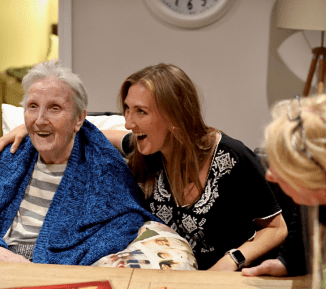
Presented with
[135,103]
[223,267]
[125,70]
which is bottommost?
[223,267]

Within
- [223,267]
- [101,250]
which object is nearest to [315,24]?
[223,267]

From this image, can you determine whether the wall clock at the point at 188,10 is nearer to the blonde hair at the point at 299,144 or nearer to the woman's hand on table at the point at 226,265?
the woman's hand on table at the point at 226,265

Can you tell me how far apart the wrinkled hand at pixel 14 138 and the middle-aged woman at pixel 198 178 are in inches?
19.9

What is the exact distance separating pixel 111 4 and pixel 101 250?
2.26m

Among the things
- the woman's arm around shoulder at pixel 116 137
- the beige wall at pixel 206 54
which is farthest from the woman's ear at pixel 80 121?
the beige wall at pixel 206 54

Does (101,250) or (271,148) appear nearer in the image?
(271,148)

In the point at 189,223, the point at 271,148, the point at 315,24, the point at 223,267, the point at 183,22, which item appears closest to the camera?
the point at 271,148

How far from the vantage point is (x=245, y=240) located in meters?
1.81

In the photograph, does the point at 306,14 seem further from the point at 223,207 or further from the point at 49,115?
the point at 49,115

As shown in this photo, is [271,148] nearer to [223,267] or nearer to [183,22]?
[223,267]

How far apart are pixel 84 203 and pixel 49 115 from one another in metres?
0.39

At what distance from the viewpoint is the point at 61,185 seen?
185 centimetres

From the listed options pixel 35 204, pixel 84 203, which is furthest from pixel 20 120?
pixel 84 203

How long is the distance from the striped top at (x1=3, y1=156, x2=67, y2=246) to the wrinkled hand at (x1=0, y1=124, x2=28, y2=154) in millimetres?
125
